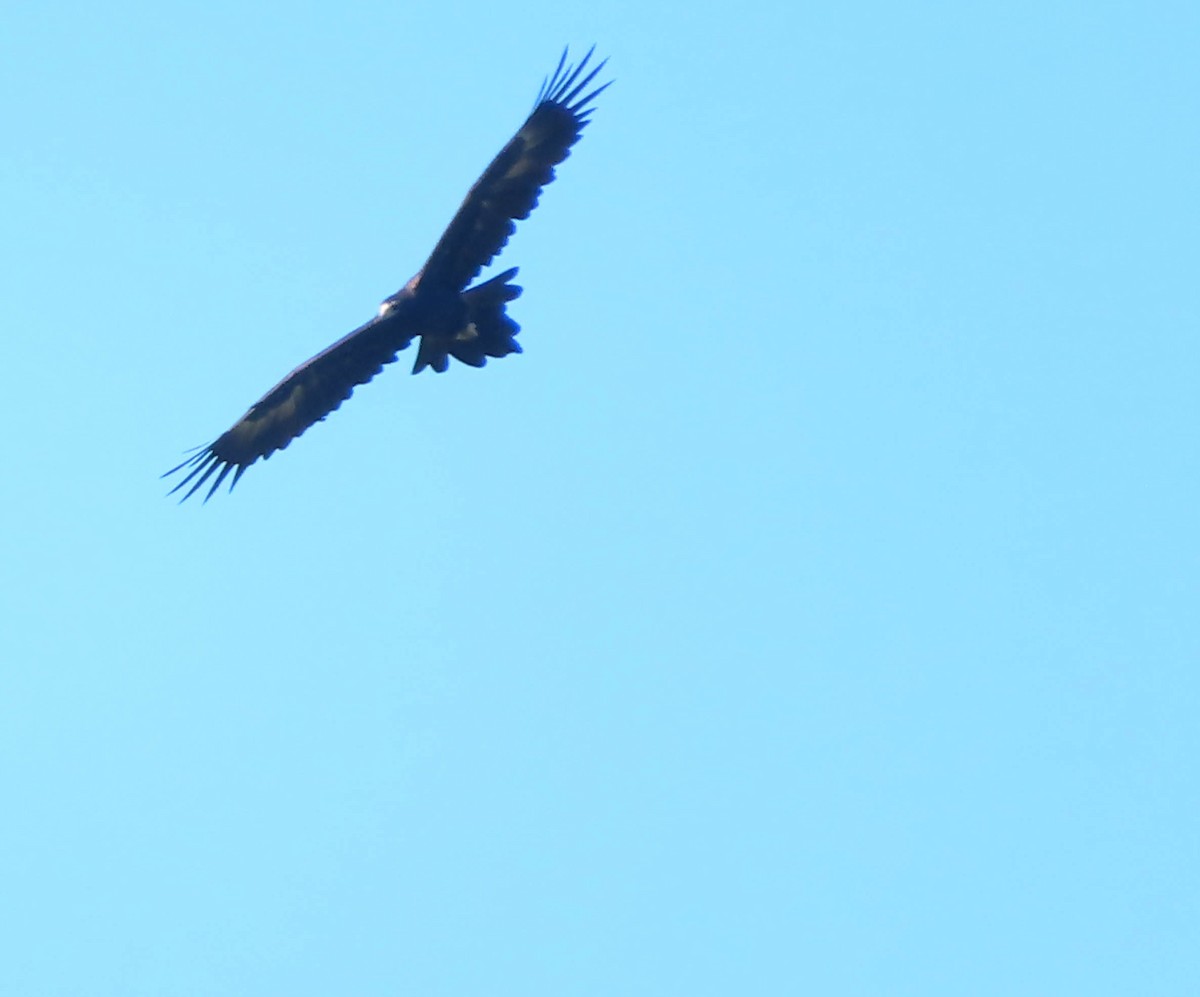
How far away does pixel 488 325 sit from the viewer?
2381 centimetres

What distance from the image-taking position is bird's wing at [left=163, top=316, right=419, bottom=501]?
82.2ft

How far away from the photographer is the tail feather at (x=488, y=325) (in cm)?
2381

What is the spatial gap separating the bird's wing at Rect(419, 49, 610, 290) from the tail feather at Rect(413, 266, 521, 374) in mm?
496

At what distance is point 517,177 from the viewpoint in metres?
23.9

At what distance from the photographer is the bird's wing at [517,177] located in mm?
23891

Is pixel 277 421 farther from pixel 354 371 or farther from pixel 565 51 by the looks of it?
pixel 565 51

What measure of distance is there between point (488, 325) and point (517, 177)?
1454mm

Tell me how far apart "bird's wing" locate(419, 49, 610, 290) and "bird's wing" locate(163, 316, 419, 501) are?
43.6 inches

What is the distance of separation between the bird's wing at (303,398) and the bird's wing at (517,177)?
111 centimetres

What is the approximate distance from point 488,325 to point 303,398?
9.53ft

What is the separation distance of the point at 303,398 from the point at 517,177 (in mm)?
3600

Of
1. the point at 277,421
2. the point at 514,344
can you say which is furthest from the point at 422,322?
the point at 277,421

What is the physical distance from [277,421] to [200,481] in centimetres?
103

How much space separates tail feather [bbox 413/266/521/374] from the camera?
2381 centimetres
